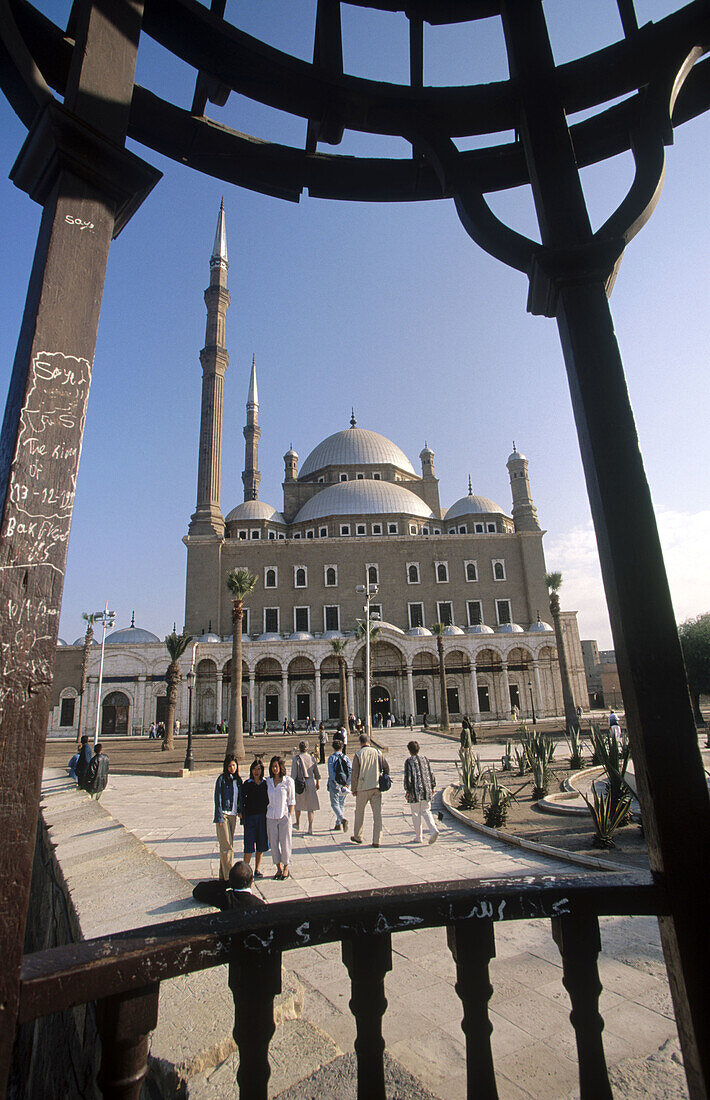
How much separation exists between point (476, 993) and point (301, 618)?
40148 mm

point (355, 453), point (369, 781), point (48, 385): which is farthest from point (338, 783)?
point (355, 453)

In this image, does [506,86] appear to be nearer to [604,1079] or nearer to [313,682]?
[604,1079]

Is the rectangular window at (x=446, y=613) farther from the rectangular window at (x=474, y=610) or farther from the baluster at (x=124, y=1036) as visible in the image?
the baluster at (x=124, y=1036)

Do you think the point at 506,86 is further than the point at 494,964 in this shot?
No

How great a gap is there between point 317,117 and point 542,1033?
468cm

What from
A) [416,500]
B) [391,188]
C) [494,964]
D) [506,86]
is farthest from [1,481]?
[416,500]

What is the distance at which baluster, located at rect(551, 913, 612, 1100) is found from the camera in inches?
57.6

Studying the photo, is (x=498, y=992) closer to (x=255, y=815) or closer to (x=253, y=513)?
(x=255, y=815)

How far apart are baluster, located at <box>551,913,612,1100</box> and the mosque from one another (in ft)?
111

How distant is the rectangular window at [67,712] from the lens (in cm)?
3628

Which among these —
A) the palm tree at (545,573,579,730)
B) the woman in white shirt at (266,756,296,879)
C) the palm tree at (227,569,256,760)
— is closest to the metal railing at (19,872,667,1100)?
the woman in white shirt at (266,756,296,879)

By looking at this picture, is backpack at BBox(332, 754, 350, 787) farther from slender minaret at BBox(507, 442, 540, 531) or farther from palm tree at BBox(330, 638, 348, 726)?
slender minaret at BBox(507, 442, 540, 531)

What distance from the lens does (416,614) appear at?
41.9 meters

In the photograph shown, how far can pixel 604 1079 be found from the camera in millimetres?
1470
